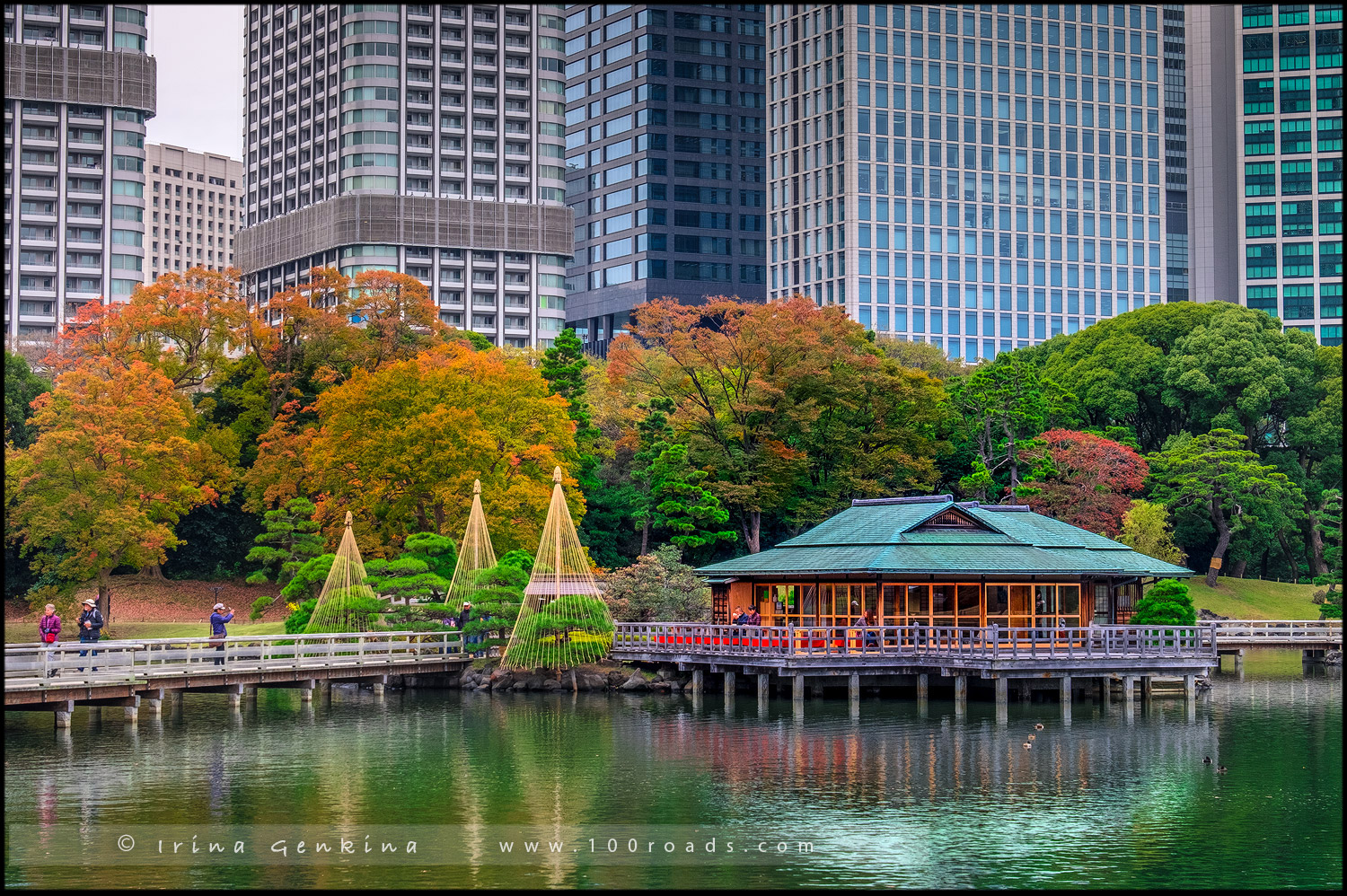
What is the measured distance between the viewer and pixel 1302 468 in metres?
84.7

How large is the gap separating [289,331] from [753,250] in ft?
261

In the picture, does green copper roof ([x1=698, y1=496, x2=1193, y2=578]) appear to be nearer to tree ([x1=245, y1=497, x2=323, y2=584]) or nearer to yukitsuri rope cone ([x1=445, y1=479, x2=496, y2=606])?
yukitsuri rope cone ([x1=445, y1=479, x2=496, y2=606])

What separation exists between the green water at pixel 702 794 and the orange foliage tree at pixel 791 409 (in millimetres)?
22674

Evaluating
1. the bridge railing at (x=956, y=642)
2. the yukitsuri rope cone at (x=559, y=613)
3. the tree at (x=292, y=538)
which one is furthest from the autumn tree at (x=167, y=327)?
the bridge railing at (x=956, y=642)

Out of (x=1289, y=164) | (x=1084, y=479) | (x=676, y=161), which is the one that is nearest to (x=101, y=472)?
(x=1084, y=479)

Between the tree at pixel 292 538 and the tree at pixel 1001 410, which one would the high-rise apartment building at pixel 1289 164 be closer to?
the tree at pixel 1001 410

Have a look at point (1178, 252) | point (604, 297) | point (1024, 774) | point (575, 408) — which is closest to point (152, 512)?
point (575, 408)

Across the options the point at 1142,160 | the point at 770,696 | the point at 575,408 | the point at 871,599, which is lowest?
the point at 770,696

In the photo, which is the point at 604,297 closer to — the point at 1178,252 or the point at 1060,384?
the point at 1178,252

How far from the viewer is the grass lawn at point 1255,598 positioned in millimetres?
79438

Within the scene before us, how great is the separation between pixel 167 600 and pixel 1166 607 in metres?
50.1

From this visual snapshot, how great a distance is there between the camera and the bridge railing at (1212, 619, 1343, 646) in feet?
196

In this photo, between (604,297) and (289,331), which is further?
(604,297)

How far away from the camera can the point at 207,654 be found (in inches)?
1710
